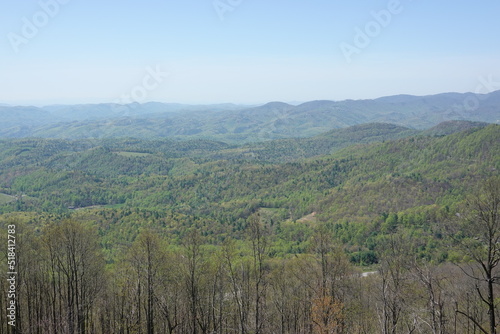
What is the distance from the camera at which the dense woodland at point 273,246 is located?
2528 centimetres

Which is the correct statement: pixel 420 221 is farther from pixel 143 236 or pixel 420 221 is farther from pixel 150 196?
pixel 150 196

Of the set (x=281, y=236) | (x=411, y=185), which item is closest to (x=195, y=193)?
(x=281, y=236)

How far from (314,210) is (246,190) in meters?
47.8

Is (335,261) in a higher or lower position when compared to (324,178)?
higher

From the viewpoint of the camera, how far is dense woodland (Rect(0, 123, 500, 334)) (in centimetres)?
2528

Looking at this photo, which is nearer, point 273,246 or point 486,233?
point 486,233

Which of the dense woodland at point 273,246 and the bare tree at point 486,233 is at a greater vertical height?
the bare tree at point 486,233

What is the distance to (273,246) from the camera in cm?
8306

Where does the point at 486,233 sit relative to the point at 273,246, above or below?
above

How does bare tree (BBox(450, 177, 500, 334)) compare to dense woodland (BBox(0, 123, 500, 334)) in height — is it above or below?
above

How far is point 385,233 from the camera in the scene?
302 feet

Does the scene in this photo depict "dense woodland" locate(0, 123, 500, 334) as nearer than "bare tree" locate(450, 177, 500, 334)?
No

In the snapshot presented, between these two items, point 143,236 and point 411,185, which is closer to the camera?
point 143,236

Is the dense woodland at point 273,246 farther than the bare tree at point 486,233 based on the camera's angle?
Yes
